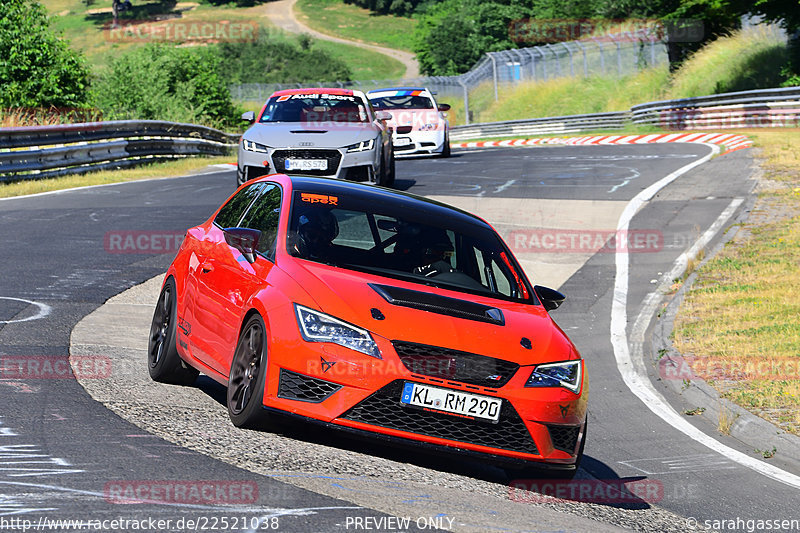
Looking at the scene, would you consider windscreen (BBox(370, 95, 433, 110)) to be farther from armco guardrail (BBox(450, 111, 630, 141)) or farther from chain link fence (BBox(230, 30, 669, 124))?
chain link fence (BBox(230, 30, 669, 124))

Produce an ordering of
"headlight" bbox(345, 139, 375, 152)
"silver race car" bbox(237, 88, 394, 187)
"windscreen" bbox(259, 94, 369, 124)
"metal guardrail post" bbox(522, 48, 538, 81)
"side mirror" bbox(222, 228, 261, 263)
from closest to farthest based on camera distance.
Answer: "side mirror" bbox(222, 228, 261, 263)
"silver race car" bbox(237, 88, 394, 187)
"headlight" bbox(345, 139, 375, 152)
"windscreen" bbox(259, 94, 369, 124)
"metal guardrail post" bbox(522, 48, 538, 81)

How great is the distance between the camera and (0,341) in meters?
8.26

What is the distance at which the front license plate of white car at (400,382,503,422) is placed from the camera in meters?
5.80

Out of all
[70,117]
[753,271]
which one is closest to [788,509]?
[753,271]

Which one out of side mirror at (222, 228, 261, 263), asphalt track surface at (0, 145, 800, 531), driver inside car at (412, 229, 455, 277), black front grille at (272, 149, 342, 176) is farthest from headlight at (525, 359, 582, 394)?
black front grille at (272, 149, 342, 176)

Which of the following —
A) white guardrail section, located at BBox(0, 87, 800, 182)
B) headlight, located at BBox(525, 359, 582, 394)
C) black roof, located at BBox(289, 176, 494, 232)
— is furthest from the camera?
white guardrail section, located at BBox(0, 87, 800, 182)

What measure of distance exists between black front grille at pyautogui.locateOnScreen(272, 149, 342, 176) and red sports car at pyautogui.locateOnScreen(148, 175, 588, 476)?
28.7ft

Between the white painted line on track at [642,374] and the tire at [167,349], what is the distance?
3963 mm

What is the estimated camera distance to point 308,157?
1633 centimetres

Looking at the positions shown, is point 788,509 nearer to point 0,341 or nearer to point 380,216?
point 380,216

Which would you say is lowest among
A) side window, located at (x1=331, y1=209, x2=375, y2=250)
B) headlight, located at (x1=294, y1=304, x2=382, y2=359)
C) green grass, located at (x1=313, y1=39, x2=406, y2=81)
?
green grass, located at (x1=313, y1=39, x2=406, y2=81)

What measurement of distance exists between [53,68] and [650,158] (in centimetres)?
1781

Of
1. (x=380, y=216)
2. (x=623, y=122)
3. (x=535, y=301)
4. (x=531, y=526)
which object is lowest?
(x=623, y=122)

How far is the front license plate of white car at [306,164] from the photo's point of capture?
16156mm
